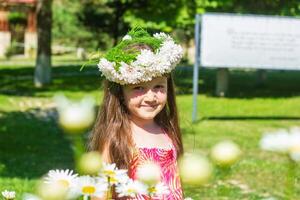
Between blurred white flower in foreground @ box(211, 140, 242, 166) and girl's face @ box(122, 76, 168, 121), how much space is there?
2.06m

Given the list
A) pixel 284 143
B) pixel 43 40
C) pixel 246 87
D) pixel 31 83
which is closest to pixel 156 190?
pixel 284 143

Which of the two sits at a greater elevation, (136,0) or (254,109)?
(136,0)

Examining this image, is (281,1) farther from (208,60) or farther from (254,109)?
(208,60)

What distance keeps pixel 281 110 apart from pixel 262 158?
7.59 meters

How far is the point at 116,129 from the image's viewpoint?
3.31 metres

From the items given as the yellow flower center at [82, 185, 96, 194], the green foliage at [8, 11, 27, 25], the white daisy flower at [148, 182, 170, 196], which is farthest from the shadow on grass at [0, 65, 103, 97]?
the green foliage at [8, 11, 27, 25]

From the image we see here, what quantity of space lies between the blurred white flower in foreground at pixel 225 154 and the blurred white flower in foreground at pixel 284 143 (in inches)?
1.6

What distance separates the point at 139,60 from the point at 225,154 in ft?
6.07

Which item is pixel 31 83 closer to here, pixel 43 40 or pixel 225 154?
pixel 43 40

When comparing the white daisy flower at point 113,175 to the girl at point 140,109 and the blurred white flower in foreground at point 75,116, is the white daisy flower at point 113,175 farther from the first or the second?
the girl at point 140,109

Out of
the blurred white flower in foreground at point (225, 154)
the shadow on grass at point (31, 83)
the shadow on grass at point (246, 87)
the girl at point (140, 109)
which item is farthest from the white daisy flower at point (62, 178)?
the shadow on grass at point (31, 83)

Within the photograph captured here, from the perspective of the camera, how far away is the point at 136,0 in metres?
25.0

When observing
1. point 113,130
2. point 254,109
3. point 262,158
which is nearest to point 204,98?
point 254,109

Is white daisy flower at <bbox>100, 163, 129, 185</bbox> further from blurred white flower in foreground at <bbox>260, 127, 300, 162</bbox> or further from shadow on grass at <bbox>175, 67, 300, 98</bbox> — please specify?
shadow on grass at <bbox>175, 67, 300, 98</bbox>
